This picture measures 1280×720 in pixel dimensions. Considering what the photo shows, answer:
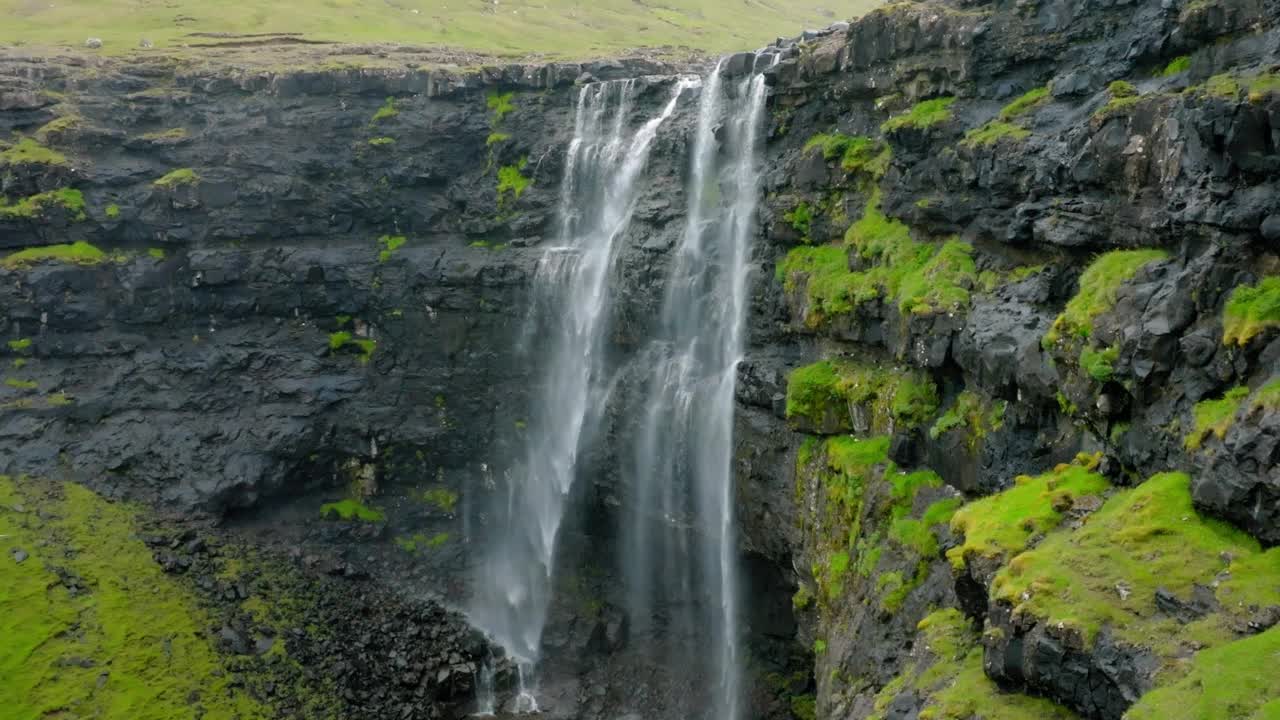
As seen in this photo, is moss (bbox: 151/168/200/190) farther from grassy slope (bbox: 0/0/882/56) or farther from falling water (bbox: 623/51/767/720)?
falling water (bbox: 623/51/767/720)

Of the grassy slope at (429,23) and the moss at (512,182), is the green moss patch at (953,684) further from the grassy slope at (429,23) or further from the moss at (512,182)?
the grassy slope at (429,23)

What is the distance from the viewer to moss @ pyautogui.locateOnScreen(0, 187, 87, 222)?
53.8 m

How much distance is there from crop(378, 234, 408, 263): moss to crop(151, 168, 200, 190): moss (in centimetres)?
1096

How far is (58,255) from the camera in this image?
5428 cm

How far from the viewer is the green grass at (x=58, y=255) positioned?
2122 inches

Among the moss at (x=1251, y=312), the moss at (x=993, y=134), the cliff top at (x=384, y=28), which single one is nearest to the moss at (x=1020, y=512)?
the moss at (x=1251, y=312)

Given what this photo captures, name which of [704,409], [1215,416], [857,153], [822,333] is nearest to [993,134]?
[857,153]

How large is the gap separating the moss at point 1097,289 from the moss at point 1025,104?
7949mm

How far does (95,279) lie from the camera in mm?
54469

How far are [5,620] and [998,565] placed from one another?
41154mm

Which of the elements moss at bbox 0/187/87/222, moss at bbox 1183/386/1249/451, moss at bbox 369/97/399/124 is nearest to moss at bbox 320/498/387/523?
moss at bbox 0/187/87/222

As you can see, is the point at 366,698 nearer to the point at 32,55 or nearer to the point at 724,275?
the point at 724,275

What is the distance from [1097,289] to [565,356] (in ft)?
100

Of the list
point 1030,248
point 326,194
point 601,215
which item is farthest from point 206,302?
point 1030,248
